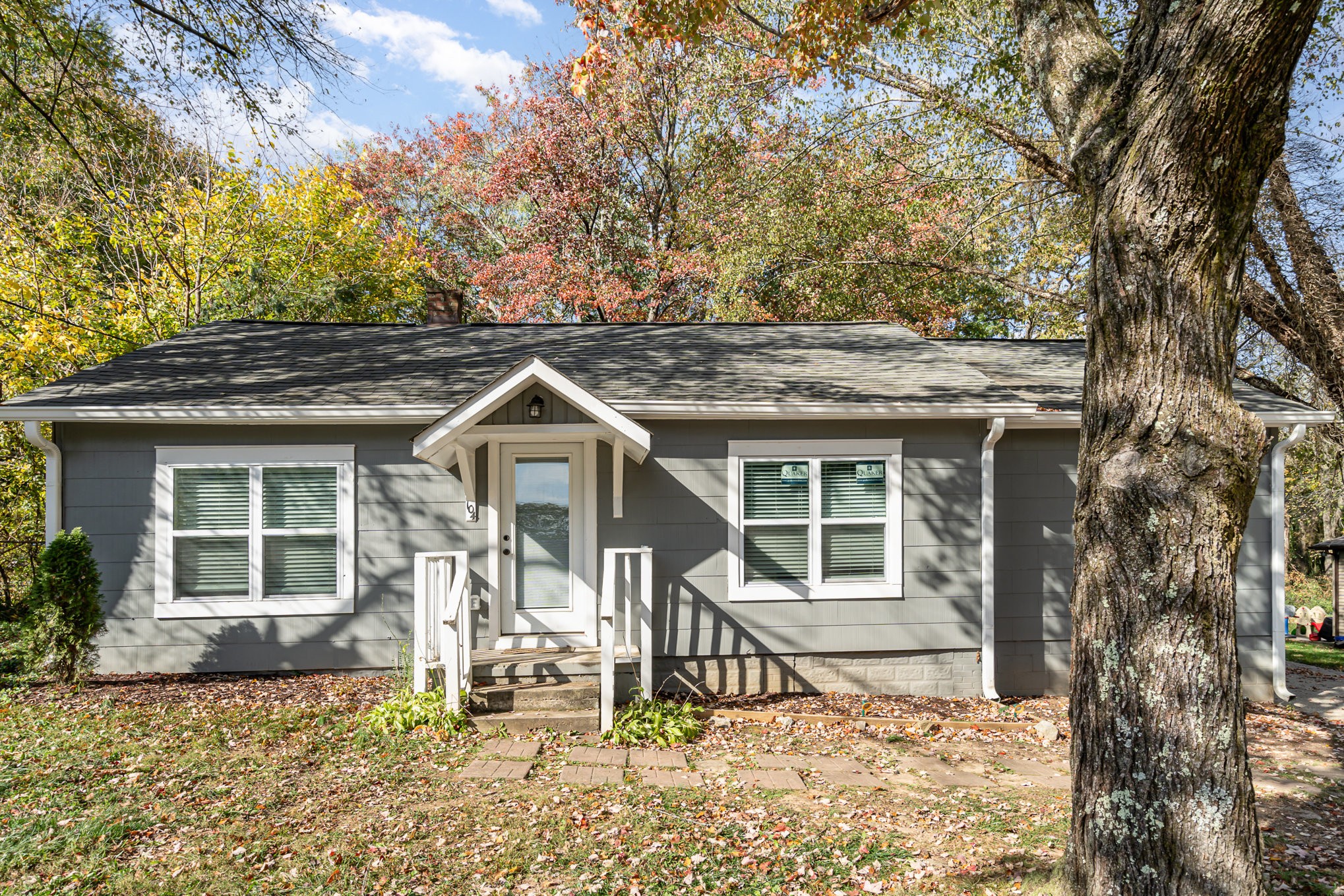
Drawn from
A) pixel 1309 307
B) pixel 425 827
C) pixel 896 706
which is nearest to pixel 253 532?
pixel 425 827

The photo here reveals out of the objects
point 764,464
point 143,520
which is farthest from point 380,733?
point 764,464

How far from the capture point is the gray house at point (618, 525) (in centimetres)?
709

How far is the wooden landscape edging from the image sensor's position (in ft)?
21.3

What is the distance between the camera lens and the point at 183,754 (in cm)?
524

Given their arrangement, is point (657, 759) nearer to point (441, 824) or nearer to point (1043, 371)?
point (441, 824)

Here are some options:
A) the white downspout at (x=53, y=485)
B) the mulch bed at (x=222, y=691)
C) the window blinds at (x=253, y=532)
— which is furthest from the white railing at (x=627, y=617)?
the white downspout at (x=53, y=485)

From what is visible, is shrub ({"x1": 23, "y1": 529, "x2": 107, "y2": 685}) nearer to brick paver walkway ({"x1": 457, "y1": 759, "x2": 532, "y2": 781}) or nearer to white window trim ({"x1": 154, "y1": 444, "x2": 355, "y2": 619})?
white window trim ({"x1": 154, "y1": 444, "x2": 355, "y2": 619})

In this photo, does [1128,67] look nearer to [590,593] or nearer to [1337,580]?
[590,593]

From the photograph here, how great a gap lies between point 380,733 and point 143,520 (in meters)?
3.28

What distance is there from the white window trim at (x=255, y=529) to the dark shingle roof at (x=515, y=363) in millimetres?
479

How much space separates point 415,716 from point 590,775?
5.31ft

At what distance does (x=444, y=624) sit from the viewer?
6.11m

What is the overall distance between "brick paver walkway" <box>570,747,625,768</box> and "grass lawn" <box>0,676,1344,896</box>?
16cm

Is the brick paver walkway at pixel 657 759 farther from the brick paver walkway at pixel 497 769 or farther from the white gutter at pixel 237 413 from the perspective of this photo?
the white gutter at pixel 237 413
